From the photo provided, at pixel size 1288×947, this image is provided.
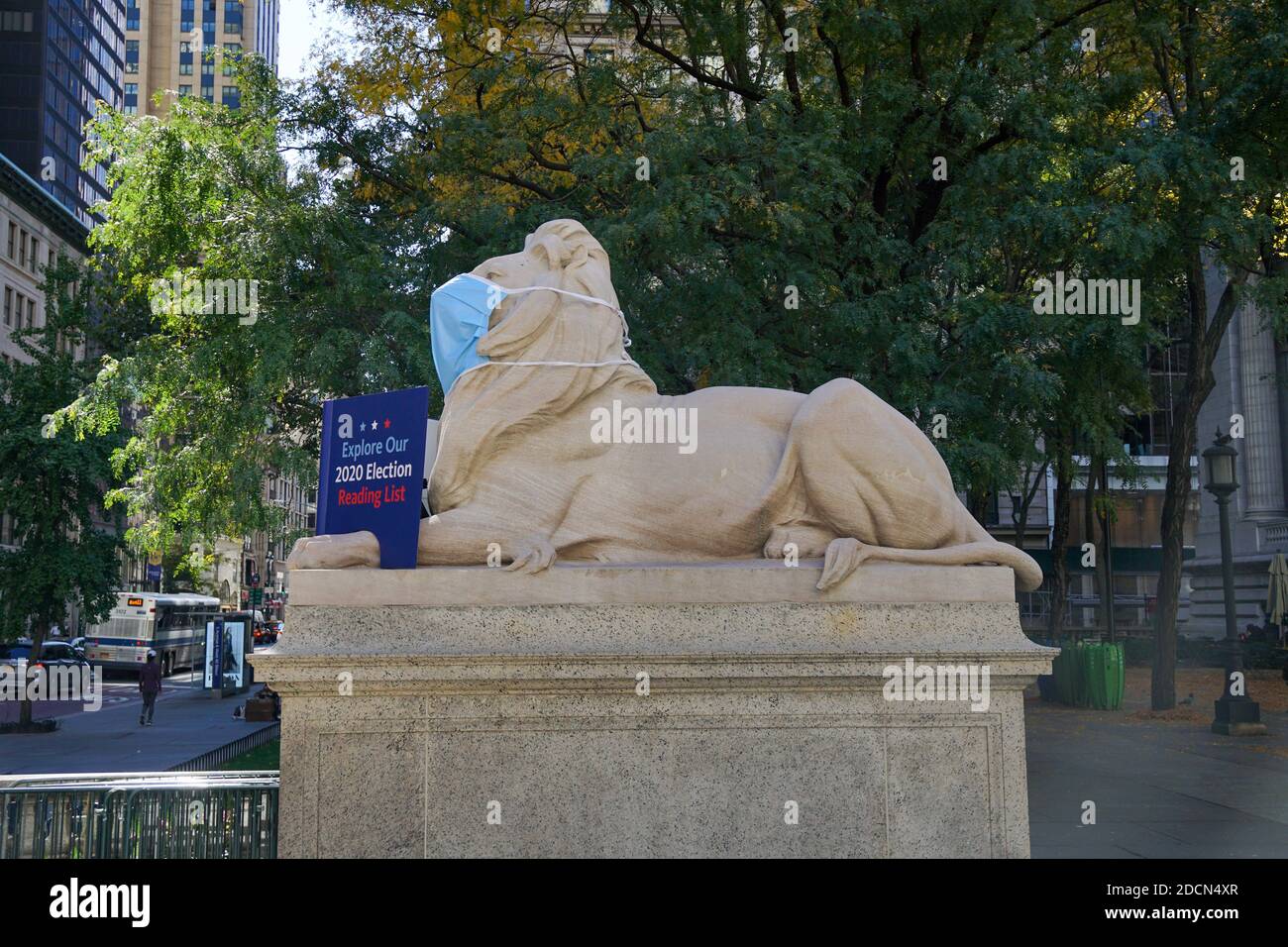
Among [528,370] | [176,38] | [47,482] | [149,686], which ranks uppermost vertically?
[176,38]

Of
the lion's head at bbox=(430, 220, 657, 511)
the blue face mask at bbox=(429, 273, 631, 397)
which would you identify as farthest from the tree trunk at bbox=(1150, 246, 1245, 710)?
the blue face mask at bbox=(429, 273, 631, 397)

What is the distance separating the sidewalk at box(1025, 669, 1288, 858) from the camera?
981 centimetres

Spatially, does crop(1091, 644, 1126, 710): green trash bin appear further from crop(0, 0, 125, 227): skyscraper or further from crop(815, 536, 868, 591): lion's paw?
crop(0, 0, 125, 227): skyscraper

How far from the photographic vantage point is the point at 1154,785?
13.6 meters

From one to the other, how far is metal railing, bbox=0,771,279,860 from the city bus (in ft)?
131

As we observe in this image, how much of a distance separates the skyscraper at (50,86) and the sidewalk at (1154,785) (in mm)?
69693

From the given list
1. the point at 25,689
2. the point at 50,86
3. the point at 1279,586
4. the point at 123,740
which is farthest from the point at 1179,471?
the point at 50,86

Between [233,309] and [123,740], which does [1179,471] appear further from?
[123,740]

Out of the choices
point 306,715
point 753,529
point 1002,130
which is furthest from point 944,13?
point 306,715

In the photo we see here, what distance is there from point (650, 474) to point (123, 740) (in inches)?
953

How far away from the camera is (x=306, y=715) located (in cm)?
563

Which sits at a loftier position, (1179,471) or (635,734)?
(1179,471)

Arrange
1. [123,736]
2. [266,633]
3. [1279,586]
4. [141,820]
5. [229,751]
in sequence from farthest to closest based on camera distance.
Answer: [266,633], [1279,586], [123,736], [229,751], [141,820]

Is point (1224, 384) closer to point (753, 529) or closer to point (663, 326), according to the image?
point (663, 326)
